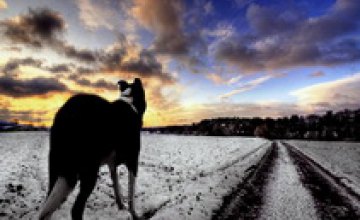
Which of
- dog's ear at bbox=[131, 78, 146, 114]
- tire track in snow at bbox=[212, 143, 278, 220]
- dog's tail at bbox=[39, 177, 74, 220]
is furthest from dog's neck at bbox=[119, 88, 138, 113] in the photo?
tire track in snow at bbox=[212, 143, 278, 220]

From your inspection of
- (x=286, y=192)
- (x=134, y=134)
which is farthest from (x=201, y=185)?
(x=134, y=134)

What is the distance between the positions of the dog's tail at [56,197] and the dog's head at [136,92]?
2.07 meters

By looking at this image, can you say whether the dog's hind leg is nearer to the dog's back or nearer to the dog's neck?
the dog's back

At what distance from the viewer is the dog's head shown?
4.89m

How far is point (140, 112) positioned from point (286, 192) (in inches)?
216

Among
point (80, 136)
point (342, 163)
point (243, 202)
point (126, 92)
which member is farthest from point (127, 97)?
point (342, 163)

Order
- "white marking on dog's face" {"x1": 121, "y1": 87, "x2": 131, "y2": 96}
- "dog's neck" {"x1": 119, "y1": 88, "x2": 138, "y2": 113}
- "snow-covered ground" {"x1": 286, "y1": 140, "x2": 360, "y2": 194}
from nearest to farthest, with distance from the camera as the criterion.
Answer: "dog's neck" {"x1": 119, "y1": 88, "x2": 138, "y2": 113}, "white marking on dog's face" {"x1": 121, "y1": 87, "x2": 131, "y2": 96}, "snow-covered ground" {"x1": 286, "y1": 140, "x2": 360, "y2": 194}

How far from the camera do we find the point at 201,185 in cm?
848

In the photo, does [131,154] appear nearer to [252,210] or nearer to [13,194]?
[252,210]

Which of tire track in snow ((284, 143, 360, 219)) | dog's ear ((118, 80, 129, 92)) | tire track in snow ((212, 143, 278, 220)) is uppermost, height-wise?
dog's ear ((118, 80, 129, 92))

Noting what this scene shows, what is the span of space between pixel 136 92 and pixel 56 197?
8.00 ft

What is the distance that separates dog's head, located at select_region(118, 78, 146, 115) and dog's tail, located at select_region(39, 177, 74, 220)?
207cm

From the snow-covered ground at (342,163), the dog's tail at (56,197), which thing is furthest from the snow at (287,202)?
the dog's tail at (56,197)

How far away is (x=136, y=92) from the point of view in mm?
4961
